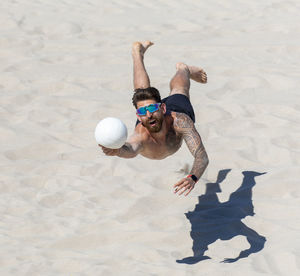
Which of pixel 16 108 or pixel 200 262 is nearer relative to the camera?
pixel 200 262

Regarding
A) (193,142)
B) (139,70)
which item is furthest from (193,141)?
(139,70)

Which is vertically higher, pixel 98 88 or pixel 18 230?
pixel 98 88

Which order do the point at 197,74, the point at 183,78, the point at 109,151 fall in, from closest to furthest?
1. the point at 109,151
2. the point at 183,78
3. the point at 197,74

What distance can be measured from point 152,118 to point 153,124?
61 millimetres

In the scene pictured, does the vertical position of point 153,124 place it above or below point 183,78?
below

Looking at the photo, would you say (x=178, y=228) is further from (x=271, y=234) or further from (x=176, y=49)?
(x=176, y=49)

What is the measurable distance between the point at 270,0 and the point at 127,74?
472 centimetres

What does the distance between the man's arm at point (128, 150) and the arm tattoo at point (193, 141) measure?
385 millimetres

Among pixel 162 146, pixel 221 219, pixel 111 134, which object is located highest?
pixel 111 134

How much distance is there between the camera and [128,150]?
5234 mm

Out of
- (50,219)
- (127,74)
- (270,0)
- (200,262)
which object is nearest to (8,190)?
(50,219)

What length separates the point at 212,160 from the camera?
6.87 m

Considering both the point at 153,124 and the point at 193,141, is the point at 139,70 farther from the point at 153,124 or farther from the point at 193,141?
the point at 193,141

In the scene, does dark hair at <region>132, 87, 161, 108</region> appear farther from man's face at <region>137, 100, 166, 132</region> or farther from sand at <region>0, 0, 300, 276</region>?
sand at <region>0, 0, 300, 276</region>
